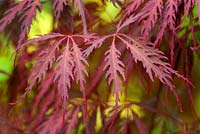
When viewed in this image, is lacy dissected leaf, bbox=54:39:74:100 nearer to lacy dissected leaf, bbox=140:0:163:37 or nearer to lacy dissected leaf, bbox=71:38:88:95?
lacy dissected leaf, bbox=71:38:88:95

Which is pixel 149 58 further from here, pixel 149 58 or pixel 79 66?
pixel 79 66

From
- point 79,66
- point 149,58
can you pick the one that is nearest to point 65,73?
point 79,66

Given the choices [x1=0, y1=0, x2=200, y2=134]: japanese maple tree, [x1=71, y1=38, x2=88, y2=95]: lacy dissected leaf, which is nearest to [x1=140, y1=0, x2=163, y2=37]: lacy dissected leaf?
[x1=0, y1=0, x2=200, y2=134]: japanese maple tree

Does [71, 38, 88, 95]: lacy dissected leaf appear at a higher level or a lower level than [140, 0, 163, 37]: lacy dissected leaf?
lower

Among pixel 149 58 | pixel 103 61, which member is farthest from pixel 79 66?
pixel 103 61

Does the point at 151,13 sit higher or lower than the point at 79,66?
higher

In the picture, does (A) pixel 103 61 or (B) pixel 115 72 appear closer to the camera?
(B) pixel 115 72

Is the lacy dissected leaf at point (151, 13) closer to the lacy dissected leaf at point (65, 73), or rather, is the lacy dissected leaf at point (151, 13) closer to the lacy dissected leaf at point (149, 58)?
the lacy dissected leaf at point (149, 58)

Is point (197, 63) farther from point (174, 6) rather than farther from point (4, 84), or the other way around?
point (4, 84)

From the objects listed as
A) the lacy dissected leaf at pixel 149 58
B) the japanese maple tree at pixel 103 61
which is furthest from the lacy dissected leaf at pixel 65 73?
the lacy dissected leaf at pixel 149 58

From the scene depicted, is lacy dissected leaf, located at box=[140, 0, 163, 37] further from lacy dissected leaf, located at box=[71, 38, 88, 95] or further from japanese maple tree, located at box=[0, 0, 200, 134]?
lacy dissected leaf, located at box=[71, 38, 88, 95]

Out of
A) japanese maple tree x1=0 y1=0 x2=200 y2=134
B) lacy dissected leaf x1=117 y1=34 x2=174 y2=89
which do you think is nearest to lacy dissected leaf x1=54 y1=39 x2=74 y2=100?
japanese maple tree x1=0 y1=0 x2=200 y2=134
